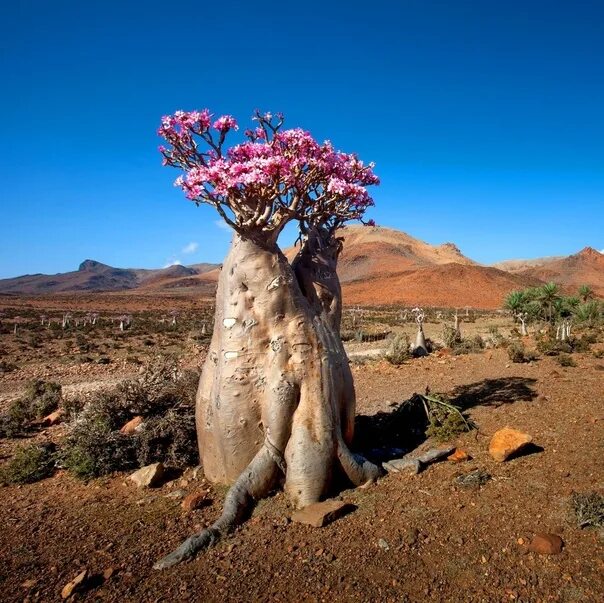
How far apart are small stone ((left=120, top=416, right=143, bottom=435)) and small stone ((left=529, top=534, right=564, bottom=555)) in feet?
14.9

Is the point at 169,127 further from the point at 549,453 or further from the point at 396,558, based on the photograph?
the point at 549,453

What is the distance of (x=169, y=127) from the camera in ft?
14.0

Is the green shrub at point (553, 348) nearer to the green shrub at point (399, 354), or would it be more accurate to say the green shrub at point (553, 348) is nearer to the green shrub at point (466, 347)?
the green shrub at point (466, 347)

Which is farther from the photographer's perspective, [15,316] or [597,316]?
[15,316]

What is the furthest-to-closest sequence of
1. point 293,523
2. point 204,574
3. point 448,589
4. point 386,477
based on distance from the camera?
point 386,477, point 293,523, point 204,574, point 448,589

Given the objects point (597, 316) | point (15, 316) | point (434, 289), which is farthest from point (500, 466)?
point (434, 289)

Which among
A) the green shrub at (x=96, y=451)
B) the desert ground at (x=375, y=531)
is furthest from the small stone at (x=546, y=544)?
the green shrub at (x=96, y=451)

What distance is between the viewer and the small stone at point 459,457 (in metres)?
5.01

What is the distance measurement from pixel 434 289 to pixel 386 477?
62266 millimetres

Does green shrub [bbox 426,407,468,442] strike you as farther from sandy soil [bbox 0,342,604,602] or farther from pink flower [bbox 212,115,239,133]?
pink flower [bbox 212,115,239,133]

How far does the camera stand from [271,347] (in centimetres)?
476

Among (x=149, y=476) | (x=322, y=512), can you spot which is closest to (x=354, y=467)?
(x=322, y=512)

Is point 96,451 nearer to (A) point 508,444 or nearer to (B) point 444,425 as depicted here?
(B) point 444,425

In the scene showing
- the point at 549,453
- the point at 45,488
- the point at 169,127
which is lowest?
the point at 45,488
